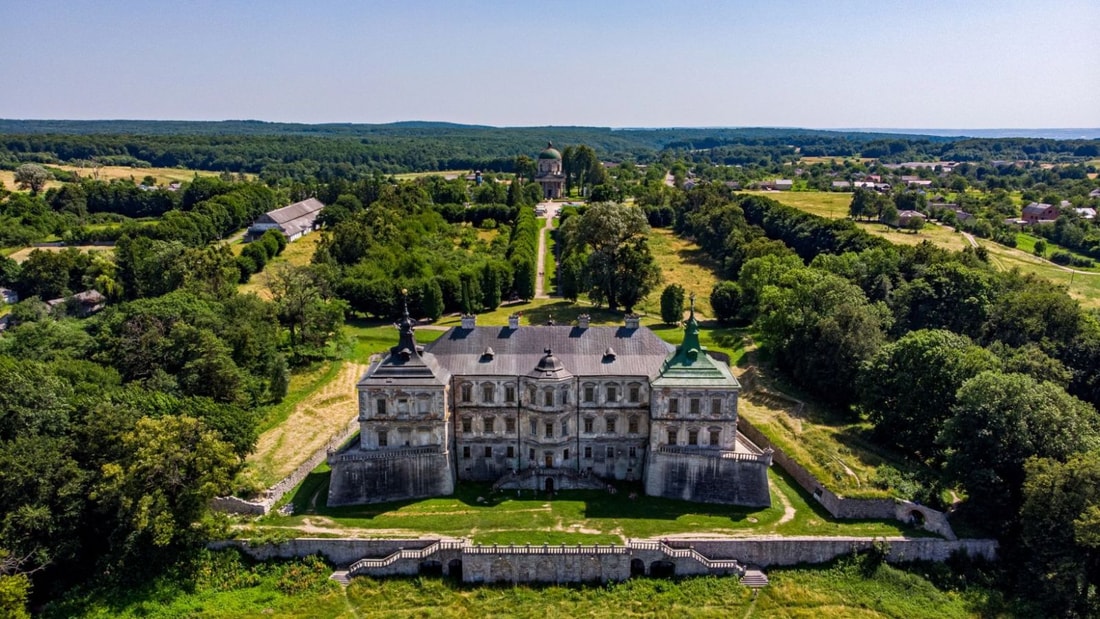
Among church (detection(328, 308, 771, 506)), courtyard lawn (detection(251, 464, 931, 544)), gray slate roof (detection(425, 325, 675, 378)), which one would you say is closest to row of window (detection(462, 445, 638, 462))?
church (detection(328, 308, 771, 506))

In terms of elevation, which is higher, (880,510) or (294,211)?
(294,211)

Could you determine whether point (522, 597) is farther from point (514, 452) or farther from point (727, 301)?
point (727, 301)

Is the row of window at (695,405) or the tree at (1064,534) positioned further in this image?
the row of window at (695,405)

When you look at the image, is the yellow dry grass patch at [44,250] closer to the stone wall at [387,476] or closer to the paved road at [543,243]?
the paved road at [543,243]

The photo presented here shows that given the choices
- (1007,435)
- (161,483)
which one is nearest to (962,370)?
(1007,435)

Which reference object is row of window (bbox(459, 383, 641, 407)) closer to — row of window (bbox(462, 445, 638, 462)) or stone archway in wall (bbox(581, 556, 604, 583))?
row of window (bbox(462, 445, 638, 462))

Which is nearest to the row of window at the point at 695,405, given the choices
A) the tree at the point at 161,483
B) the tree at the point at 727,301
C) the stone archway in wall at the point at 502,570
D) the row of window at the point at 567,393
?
the row of window at the point at 567,393
